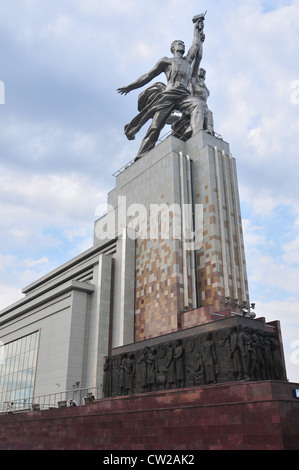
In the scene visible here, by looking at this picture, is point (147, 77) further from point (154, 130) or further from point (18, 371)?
point (18, 371)

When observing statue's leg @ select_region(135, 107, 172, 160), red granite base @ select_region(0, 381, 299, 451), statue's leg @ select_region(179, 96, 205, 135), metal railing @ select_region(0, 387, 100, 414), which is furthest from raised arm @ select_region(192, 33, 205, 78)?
red granite base @ select_region(0, 381, 299, 451)

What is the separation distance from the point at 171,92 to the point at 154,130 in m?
3.16

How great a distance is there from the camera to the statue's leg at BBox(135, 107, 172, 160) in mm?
35438

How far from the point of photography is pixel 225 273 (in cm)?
2625

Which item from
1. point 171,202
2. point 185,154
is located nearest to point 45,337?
point 171,202

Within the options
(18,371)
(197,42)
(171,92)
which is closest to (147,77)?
(171,92)

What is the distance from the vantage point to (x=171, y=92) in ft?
114

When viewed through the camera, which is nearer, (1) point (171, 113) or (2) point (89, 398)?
(2) point (89, 398)

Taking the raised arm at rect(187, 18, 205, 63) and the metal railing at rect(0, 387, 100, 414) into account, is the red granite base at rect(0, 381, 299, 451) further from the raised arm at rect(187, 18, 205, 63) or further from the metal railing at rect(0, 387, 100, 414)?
the raised arm at rect(187, 18, 205, 63)

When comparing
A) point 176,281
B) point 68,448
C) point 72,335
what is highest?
point 176,281

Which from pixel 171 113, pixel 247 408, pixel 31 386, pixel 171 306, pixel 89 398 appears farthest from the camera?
pixel 171 113

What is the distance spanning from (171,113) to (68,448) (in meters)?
26.3

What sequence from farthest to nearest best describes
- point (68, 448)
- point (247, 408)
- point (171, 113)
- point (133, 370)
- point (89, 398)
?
point (171, 113), point (89, 398), point (133, 370), point (68, 448), point (247, 408)

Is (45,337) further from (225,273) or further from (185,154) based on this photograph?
(185,154)
